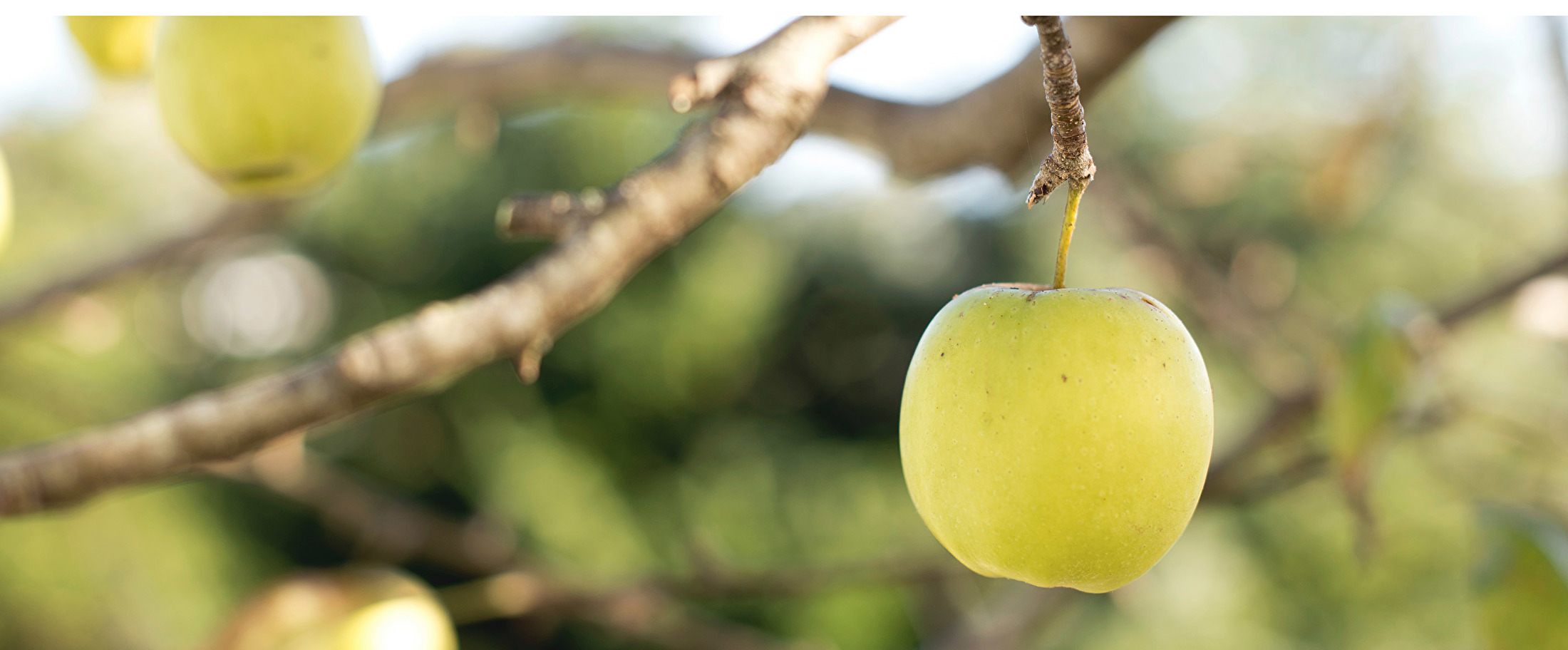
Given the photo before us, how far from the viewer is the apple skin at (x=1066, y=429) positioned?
158 mm

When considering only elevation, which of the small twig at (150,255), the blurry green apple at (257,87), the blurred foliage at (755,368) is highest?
the small twig at (150,255)

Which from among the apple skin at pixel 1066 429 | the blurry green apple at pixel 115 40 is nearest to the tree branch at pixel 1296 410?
the apple skin at pixel 1066 429

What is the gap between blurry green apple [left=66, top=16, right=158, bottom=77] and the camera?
0.33m

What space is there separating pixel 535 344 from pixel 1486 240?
2.00m

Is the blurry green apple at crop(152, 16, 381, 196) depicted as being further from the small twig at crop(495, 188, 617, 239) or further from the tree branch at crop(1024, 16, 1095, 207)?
the tree branch at crop(1024, 16, 1095, 207)

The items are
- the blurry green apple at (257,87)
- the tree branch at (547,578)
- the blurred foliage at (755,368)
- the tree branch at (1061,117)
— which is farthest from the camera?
the blurred foliage at (755,368)

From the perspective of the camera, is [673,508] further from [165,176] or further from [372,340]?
[372,340]

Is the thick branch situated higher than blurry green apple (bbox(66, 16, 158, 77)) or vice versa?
blurry green apple (bbox(66, 16, 158, 77))

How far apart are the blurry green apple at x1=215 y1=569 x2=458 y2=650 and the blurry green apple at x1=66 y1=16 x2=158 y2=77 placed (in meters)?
0.37

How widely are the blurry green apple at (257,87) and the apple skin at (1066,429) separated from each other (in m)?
0.22

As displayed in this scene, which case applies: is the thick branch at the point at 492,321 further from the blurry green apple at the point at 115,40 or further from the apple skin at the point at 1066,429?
the blurry green apple at the point at 115,40

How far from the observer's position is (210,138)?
0.89 ft

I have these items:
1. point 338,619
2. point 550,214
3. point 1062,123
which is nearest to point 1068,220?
point 1062,123

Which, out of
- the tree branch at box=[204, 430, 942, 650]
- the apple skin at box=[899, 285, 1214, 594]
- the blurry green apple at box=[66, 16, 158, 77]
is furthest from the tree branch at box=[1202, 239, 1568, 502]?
the blurry green apple at box=[66, 16, 158, 77]
